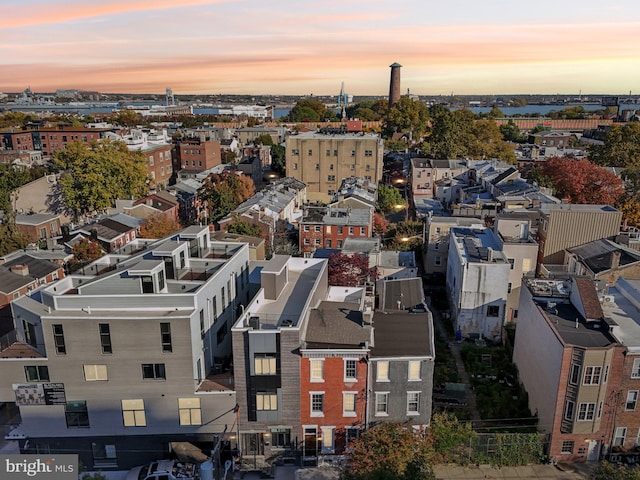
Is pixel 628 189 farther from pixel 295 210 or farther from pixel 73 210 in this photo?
pixel 73 210

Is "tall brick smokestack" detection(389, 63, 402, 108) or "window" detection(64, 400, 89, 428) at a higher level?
"tall brick smokestack" detection(389, 63, 402, 108)

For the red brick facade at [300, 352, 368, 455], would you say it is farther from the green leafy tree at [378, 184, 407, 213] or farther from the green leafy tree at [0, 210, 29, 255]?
the green leafy tree at [378, 184, 407, 213]

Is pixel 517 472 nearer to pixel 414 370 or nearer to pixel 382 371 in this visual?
pixel 414 370

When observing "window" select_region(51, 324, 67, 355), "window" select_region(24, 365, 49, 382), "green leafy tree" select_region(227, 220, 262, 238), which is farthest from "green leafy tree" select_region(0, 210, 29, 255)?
"window" select_region(51, 324, 67, 355)

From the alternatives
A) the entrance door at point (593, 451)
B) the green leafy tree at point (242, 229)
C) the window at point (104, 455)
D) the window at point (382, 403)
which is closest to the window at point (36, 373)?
the window at point (104, 455)

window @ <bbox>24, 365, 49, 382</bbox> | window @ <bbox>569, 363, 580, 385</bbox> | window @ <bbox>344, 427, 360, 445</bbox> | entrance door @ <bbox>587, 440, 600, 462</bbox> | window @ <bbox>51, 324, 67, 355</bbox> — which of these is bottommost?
entrance door @ <bbox>587, 440, 600, 462</bbox>

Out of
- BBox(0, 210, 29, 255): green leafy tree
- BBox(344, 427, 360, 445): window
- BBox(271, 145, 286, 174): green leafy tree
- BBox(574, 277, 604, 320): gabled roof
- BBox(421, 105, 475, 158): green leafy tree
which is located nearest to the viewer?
BBox(344, 427, 360, 445): window

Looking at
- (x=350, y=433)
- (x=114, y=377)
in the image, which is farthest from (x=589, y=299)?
(x=114, y=377)

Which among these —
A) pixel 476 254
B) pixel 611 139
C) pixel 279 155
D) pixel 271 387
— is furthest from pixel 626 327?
pixel 279 155
